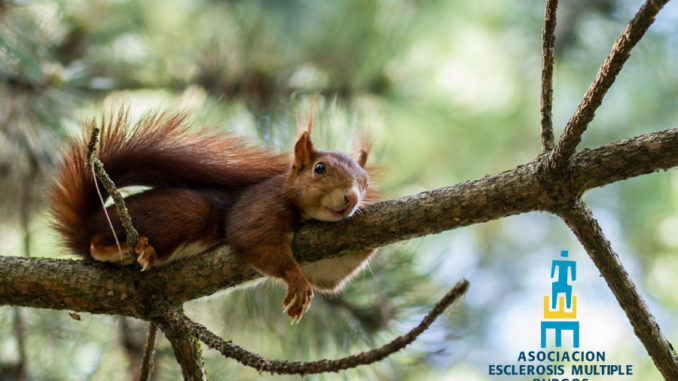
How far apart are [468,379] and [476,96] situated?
1771 mm

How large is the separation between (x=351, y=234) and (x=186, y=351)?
400 mm

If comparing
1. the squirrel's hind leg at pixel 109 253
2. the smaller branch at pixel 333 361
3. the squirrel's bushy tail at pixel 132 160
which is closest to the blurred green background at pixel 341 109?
the squirrel's bushy tail at pixel 132 160

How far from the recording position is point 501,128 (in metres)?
4.61

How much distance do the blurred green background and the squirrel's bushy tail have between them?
77 millimetres

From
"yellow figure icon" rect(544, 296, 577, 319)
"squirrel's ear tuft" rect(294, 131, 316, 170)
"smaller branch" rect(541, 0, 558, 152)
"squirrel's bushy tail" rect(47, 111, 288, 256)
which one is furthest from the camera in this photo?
"yellow figure icon" rect(544, 296, 577, 319)

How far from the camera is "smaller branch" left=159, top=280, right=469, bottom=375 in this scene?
1.11 meters

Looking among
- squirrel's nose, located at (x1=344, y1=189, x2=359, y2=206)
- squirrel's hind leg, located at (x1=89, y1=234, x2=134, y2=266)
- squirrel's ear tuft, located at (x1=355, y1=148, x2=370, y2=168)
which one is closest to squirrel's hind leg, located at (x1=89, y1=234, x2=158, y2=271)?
squirrel's hind leg, located at (x1=89, y1=234, x2=134, y2=266)

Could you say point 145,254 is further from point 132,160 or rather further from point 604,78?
point 604,78

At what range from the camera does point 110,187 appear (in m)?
1.33

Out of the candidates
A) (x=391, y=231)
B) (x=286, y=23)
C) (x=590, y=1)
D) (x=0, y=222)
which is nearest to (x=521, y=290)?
(x=590, y=1)

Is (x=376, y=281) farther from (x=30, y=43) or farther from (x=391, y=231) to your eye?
(x=30, y=43)

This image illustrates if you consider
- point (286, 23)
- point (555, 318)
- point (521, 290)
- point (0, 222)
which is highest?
point (521, 290)

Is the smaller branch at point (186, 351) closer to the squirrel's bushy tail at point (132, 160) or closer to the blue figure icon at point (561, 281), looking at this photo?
the squirrel's bushy tail at point (132, 160)

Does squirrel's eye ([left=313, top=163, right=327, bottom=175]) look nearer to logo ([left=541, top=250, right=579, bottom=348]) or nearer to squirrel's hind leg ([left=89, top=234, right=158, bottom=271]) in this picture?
squirrel's hind leg ([left=89, top=234, right=158, bottom=271])
